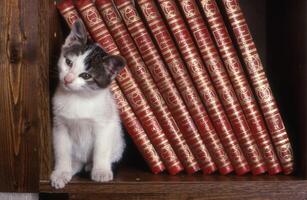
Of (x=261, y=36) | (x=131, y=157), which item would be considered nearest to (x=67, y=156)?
(x=131, y=157)

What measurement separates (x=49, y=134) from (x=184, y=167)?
0.28 m

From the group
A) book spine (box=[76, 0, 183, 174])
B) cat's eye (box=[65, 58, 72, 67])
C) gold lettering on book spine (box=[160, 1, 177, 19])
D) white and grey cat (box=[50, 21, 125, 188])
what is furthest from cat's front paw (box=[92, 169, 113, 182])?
gold lettering on book spine (box=[160, 1, 177, 19])

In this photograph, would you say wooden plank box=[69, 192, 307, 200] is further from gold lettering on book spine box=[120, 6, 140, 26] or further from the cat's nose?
gold lettering on book spine box=[120, 6, 140, 26]

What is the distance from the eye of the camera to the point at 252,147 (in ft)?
2.67

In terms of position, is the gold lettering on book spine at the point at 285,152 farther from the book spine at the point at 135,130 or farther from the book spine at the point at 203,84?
the book spine at the point at 135,130

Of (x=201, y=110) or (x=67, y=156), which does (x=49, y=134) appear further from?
(x=201, y=110)

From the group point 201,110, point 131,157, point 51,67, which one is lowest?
point 131,157

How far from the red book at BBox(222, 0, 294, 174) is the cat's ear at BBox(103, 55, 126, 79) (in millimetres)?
233

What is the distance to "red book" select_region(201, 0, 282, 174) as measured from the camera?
798 millimetres

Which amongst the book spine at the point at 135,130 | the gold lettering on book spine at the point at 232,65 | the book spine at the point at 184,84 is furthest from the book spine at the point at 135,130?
the gold lettering on book spine at the point at 232,65

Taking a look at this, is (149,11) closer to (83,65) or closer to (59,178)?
(83,65)

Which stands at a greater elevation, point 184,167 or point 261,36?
point 261,36

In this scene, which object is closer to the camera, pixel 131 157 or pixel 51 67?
pixel 51 67

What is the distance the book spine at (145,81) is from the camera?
80cm
